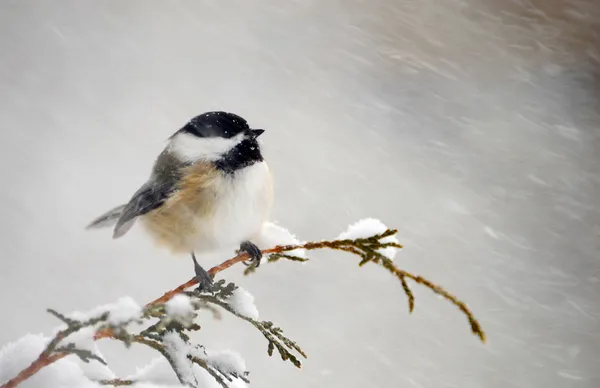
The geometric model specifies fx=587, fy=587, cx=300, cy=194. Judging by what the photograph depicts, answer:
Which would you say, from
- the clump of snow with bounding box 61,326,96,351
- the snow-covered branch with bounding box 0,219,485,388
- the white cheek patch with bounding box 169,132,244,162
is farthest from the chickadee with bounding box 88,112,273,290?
the clump of snow with bounding box 61,326,96,351

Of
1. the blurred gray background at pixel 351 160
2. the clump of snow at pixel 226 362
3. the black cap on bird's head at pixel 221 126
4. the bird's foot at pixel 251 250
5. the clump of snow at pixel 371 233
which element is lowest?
the clump of snow at pixel 226 362

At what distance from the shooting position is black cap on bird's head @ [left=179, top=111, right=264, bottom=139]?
0.72 metres

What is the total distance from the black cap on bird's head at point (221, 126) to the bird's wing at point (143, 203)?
8 cm

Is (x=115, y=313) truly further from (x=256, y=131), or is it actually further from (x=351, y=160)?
(x=351, y=160)

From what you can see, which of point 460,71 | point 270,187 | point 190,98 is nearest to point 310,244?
point 270,187

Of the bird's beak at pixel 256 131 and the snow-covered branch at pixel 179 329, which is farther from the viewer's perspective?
the bird's beak at pixel 256 131

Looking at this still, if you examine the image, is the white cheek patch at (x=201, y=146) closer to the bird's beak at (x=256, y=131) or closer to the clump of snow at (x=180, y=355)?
the bird's beak at (x=256, y=131)

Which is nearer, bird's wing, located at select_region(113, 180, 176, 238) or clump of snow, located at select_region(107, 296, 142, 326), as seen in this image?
clump of snow, located at select_region(107, 296, 142, 326)

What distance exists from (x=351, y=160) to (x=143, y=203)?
3.19m

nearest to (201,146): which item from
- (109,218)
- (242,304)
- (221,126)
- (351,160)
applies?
(221,126)

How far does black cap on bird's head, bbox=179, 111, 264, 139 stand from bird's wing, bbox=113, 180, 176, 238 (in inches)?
3.1

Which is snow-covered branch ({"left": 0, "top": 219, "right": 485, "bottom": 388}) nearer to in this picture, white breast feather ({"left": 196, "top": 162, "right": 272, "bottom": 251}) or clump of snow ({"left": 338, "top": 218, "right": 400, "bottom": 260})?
clump of snow ({"left": 338, "top": 218, "right": 400, "bottom": 260})

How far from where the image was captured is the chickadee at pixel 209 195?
0.71 m

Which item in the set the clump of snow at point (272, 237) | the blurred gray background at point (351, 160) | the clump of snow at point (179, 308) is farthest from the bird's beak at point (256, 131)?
the blurred gray background at point (351, 160)
